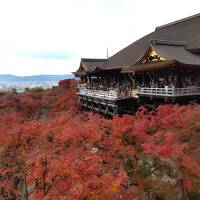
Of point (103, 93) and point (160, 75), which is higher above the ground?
point (160, 75)

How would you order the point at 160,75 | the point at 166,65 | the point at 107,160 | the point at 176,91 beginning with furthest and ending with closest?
1. the point at 160,75
2. the point at 176,91
3. the point at 166,65
4. the point at 107,160

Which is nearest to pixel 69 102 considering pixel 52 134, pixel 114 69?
pixel 114 69

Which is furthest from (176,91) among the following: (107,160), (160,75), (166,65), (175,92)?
(107,160)

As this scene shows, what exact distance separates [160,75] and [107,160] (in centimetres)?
1510

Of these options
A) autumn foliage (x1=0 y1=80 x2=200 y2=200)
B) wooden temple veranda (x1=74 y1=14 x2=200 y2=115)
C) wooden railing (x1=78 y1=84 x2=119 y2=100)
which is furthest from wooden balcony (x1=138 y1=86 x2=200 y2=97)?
autumn foliage (x1=0 y1=80 x2=200 y2=200)

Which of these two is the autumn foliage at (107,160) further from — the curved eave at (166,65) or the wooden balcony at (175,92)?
the curved eave at (166,65)

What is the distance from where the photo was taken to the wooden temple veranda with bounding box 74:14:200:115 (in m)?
21.8

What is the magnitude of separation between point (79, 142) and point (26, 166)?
117 inches

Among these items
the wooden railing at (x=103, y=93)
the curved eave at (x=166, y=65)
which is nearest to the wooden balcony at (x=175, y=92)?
the curved eave at (x=166, y=65)

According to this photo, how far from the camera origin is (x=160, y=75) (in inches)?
1038

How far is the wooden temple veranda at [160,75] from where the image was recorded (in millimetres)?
21828

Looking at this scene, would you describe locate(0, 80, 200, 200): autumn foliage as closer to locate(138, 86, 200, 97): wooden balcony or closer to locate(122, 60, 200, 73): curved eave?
locate(138, 86, 200, 97): wooden balcony

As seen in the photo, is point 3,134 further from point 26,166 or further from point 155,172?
point 155,172

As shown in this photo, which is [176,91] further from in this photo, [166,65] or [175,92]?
[166,65]
